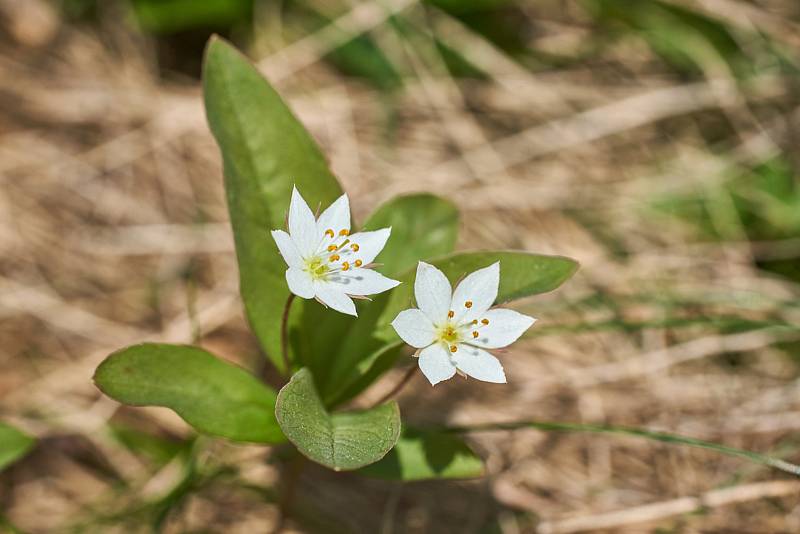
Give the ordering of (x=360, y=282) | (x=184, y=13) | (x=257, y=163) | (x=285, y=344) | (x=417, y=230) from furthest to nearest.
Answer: (x=184, y=13)
(x=417, y=230)
(x=257, y=163)
(x=285, y=344)
(x=360, y=282)

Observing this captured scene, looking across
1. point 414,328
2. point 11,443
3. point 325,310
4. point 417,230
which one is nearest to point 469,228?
point 417,230

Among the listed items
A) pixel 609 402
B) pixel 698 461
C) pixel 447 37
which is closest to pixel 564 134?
pixel 447 37

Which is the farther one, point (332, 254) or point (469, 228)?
point (469, 228)

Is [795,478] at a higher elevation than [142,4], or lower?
lower

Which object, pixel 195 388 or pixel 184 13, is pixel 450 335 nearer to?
pixel 195 388

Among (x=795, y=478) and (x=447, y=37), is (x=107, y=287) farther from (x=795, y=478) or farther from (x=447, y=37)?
(x=795, y=478)

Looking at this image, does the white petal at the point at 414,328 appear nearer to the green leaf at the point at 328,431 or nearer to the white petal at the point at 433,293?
Result: the white petal at the point at 433,293

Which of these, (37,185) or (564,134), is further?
(564,134)

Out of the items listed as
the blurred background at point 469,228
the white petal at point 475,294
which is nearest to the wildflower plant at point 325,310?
the white petal at point 475,294
